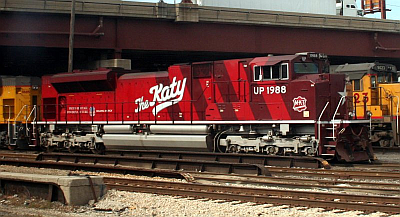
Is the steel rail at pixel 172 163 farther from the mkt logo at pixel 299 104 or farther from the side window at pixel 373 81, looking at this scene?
the side window at pixel 373 81

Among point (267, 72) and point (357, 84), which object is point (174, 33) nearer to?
point (357, 84)

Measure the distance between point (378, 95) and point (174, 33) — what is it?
1237cm

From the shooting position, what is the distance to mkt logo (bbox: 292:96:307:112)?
49.7 feet

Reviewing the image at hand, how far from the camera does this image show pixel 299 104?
1522 cm

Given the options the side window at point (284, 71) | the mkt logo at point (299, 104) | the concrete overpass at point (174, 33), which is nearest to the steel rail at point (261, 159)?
the mkt logo at point (299, 104)

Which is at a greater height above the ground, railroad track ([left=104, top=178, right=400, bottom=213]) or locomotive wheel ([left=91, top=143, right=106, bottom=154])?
locomotive wheel ([left=91, top=143, right=106, bottom=154])

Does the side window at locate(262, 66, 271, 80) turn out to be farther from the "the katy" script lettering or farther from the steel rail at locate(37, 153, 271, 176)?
the steel rail at locate(37, 153, 271, 176)

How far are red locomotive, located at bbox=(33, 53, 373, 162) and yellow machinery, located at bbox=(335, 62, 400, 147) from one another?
20.6ft

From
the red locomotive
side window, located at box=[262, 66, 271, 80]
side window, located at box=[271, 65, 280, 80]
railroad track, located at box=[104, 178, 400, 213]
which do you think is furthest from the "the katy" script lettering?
railroad track, located at box=[104, 178, 400, 213]

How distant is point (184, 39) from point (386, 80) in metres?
11.9

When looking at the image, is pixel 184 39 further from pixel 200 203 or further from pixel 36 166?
pixel 200 203

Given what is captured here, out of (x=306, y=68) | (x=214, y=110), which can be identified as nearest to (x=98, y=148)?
(x=214, y=110)

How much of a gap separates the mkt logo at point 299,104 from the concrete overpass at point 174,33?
14503mm

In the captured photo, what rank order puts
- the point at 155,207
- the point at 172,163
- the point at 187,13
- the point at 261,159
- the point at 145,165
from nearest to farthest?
the point at 155,207, the point at 172,163, the point at 261,159, the point at 145,165, the point at 187,13
